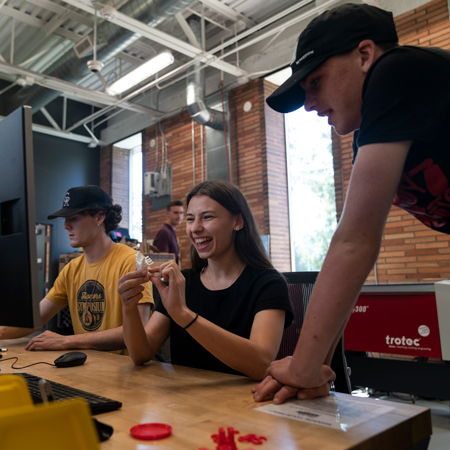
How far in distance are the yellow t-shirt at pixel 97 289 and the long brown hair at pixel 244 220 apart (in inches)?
21.6

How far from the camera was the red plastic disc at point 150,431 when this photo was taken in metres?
0.66

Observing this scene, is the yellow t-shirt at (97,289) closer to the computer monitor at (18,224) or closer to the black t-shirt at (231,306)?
the black t-shirt at (231,306)

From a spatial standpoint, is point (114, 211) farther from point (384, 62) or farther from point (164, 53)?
point (164, 53)

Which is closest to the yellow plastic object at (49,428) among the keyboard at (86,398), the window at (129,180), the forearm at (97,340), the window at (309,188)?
the keyboard at (86,398)

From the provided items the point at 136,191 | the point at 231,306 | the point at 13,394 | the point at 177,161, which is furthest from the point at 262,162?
the point at 13,394

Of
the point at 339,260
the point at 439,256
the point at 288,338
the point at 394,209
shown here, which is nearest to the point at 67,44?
the point at 394,209

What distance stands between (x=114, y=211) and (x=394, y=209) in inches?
144

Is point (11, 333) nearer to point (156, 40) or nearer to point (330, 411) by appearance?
point (330, 411)

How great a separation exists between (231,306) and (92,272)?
0.98 m

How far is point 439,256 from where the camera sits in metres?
4.51

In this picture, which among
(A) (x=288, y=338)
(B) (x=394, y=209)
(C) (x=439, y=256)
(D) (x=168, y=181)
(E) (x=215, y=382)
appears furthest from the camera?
(D) (x=168, y=181)

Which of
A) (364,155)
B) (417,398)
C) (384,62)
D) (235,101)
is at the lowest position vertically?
(417,398)

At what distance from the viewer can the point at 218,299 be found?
5.01 feet

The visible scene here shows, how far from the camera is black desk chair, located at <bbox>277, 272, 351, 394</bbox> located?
145cm
